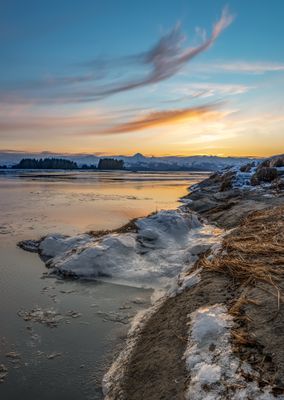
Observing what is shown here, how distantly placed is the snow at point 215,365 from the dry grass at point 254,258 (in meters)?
1.23

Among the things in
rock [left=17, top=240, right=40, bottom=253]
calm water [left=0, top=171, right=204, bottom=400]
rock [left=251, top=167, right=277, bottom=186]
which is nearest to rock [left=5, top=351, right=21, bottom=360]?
calm water [left=0, top=171, right=204, bottom=400]

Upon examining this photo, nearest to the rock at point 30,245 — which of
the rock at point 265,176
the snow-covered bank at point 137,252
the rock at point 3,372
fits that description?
the snow-covered bank at point 137,252

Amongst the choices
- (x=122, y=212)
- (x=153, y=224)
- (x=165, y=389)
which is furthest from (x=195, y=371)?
(x=122, y=212)

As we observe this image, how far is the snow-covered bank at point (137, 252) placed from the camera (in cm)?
977

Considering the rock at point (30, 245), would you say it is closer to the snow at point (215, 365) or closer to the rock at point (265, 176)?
the snow at point (215, 365)

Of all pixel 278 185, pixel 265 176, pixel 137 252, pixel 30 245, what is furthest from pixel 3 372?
pixel 265 176

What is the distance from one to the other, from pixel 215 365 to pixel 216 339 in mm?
491

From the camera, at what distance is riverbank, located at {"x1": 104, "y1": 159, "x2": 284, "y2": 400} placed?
3681 millimetres

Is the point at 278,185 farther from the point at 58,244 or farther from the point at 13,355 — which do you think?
the point at 13,355

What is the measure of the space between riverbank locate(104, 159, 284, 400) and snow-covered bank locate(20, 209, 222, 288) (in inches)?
98.7

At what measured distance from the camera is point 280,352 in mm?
3832

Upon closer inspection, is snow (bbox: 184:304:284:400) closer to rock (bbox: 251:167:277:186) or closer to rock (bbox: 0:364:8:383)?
rock (bbox: 0:364:8:383)

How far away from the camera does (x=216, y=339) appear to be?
4418 millimetres

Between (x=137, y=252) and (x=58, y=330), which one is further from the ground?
(x=137, y=252)
